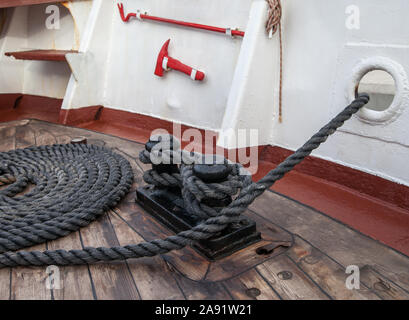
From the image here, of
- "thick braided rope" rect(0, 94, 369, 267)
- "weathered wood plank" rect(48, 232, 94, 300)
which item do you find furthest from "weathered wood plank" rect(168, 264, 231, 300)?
"weathered wood plank" rect(48, 232, 94, 300)

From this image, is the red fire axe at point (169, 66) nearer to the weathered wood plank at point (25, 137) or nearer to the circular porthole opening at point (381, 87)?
the weathered wood plank at point (25, 137)

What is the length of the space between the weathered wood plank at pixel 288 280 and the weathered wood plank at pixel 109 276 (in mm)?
415

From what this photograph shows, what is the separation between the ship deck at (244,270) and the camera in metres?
1.04

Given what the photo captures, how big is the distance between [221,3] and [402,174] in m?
1.66

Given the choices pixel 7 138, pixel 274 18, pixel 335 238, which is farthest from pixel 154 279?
pixel 7 138

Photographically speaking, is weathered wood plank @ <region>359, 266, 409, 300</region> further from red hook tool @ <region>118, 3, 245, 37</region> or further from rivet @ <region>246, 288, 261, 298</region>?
red hook tool @ <region>118, 3, 245, 37</region>

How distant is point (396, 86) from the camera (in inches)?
64.7

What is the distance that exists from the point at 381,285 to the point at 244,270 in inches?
16.5

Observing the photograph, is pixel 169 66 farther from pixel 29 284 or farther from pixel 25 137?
pixel 29 284

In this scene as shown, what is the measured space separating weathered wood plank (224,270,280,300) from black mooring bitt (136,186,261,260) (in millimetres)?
120

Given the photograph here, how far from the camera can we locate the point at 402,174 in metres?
1.69

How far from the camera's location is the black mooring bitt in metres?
1.19
